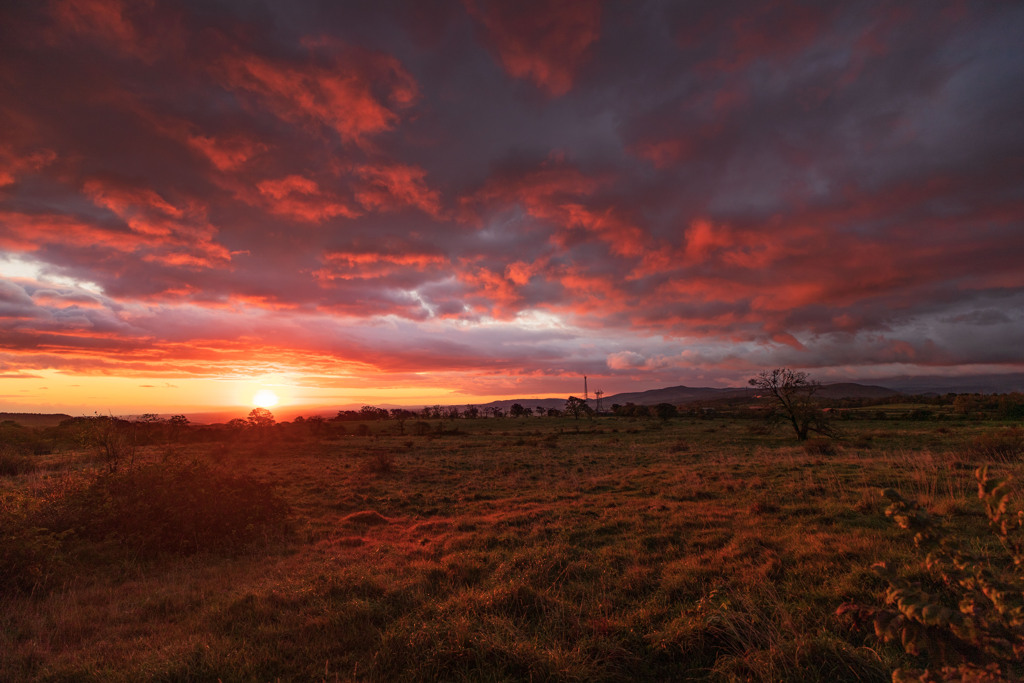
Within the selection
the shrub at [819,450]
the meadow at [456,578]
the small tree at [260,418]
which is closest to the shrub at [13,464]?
the meadow at [456,578]

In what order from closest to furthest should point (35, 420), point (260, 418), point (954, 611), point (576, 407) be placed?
point (954, 611), point (260, 418), point (35, 420), point (576, 407)

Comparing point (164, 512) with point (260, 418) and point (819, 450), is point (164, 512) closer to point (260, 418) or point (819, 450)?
point (819, 450)

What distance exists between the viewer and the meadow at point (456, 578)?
18.7ft

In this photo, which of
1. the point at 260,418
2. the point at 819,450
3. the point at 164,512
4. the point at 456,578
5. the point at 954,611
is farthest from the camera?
the point at 260,418

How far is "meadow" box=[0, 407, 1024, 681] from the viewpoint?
5715 mm

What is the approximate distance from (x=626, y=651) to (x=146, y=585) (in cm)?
1055

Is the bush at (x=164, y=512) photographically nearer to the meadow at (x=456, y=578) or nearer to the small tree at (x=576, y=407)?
the meadow at (x=456, y=578)

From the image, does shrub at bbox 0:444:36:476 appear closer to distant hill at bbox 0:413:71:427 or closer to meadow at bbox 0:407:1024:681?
meadow at bbox 0:407:1024:681

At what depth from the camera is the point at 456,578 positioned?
901 centimetres

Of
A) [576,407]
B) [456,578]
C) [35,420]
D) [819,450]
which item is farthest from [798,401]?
[35,420]

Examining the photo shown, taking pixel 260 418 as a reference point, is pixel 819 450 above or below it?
below

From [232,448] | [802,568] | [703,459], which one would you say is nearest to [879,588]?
[802,568]

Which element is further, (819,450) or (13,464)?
(819,450)

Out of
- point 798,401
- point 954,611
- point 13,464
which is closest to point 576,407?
point 798,401
